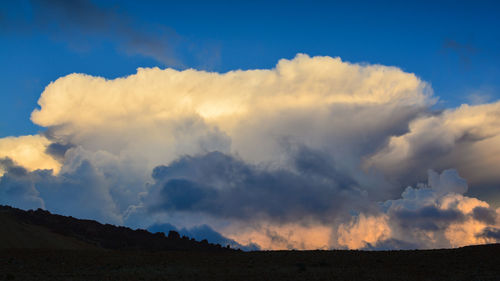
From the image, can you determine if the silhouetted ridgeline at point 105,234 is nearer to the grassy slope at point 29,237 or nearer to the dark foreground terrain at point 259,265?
the grassy slope at point 29,237

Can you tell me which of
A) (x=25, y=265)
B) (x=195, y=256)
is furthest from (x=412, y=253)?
(x=25, y=265)

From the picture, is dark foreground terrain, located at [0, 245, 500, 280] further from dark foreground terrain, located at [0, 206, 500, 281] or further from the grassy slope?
the grassy slope

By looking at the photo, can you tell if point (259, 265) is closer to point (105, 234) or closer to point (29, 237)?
point (29, 237)

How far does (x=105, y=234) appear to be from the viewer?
122125 mm

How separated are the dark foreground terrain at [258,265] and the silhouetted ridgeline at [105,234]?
47441 millimetres

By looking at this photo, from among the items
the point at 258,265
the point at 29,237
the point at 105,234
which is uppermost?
the point at 105,234

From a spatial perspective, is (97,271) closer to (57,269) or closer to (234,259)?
(57,269)

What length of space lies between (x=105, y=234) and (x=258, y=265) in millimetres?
76879

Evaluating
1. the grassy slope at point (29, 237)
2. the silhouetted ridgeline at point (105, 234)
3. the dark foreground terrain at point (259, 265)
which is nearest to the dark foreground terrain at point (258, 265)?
the dark foreground terrain at point (259, 265)

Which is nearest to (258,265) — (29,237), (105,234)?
(29,237)

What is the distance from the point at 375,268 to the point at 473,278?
9913mm

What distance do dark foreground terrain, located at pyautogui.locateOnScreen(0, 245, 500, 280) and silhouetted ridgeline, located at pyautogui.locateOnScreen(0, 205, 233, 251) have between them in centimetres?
4744

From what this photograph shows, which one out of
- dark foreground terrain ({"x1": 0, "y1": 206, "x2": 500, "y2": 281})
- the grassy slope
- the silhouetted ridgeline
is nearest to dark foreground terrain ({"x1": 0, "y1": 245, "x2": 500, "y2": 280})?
dark foreground terrain ({"x1": 0, "y1": 206, "x2": 500, "y2": 281})

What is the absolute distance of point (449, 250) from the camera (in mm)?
61938
